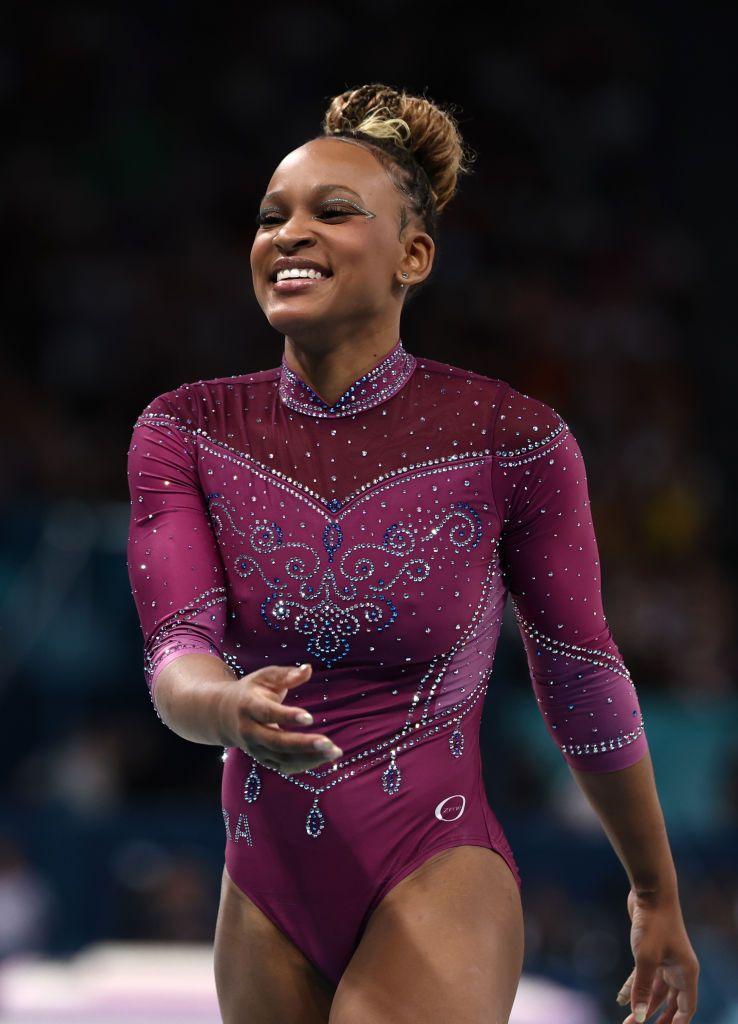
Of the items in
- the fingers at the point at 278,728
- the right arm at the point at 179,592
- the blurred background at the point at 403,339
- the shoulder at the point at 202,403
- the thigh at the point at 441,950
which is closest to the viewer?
the fingers at the point at 278,728

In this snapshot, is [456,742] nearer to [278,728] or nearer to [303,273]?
[278,728]

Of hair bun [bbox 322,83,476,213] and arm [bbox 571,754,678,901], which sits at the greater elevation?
hair bun [bbox 322,83,476,213]

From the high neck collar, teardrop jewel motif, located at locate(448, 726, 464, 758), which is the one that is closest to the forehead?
the high neck collar

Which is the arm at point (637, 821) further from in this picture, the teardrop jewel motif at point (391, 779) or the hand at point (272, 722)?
the hand at point (272, 722)

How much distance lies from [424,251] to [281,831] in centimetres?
80

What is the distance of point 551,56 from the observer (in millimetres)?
7090

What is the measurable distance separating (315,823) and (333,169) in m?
0.85

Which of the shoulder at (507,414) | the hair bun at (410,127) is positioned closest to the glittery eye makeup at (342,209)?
the hair bun at (410,127)

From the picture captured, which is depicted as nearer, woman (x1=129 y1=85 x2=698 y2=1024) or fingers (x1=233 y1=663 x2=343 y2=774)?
fingers (x1=233 y1=663 x2=343 y2=774)

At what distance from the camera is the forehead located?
193cm

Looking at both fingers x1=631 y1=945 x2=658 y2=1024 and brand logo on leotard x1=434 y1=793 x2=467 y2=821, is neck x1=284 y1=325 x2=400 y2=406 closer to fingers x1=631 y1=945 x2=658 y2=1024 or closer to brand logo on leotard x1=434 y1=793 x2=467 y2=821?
brand logo on leotard x1=434 y1=793 x2=467 y2=821

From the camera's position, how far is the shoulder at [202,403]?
77.8 inches

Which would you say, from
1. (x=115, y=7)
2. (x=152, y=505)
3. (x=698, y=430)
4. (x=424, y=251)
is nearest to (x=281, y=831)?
(x=152, y=505)

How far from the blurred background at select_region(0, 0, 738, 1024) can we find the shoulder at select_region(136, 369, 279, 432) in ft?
7.60
